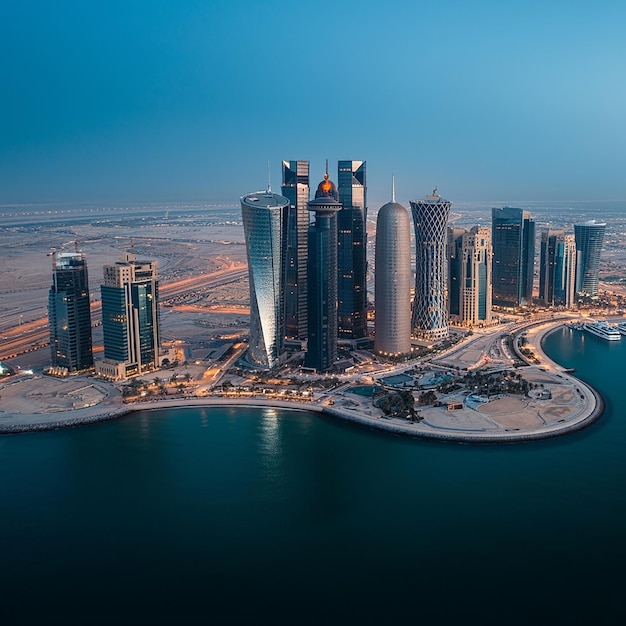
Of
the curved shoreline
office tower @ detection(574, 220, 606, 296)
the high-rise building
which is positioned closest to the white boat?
the high-rise building

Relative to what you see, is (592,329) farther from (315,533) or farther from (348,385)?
(315,533)

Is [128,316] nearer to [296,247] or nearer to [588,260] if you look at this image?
[296,247]

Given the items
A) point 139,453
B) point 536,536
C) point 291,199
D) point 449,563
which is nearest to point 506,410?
point 536,536

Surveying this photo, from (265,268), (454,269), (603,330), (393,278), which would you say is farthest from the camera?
(454,269)

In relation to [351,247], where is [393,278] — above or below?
below

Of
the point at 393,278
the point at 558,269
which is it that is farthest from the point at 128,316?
the point at 558,269
